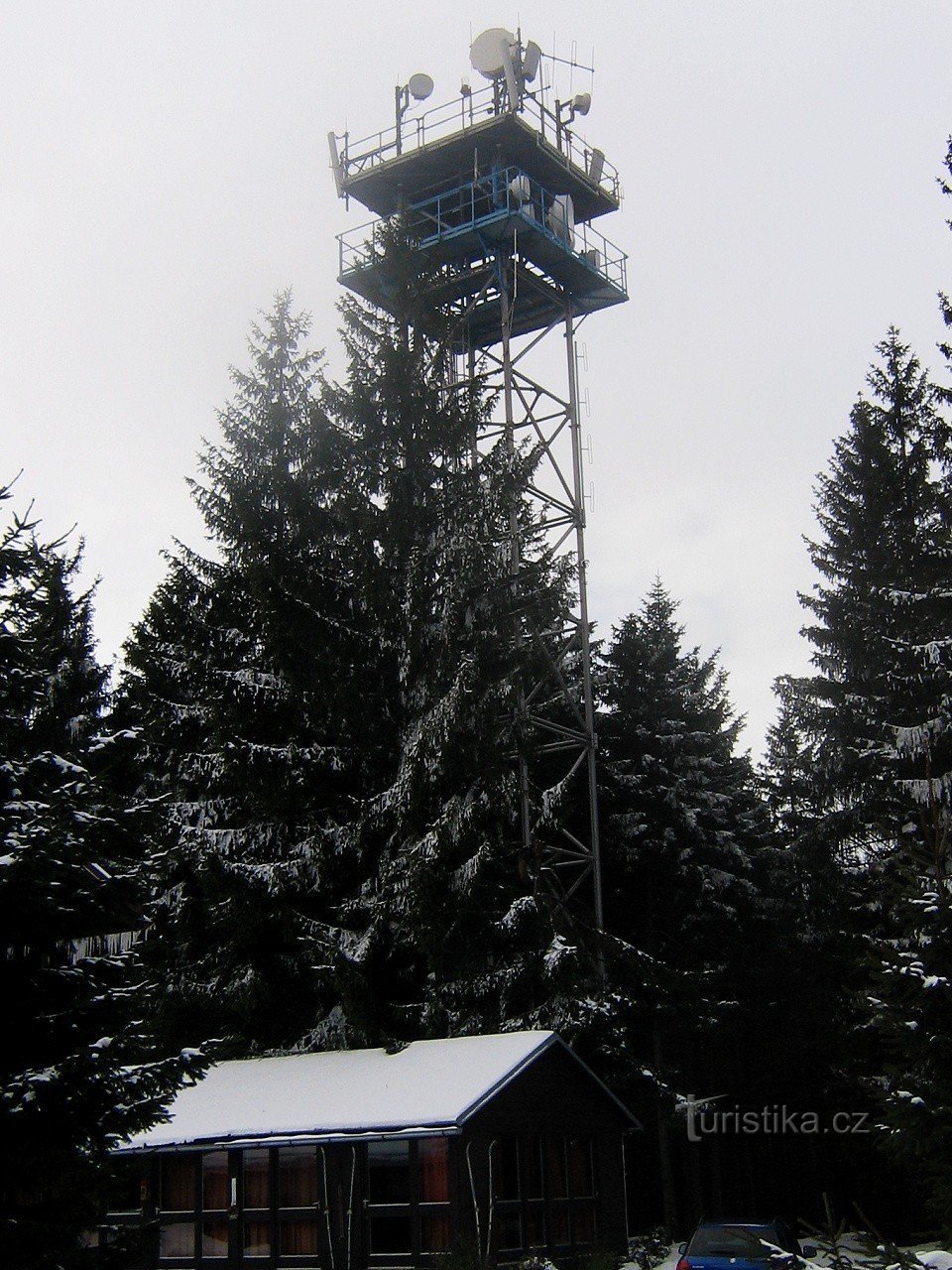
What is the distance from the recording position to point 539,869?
2719 cm

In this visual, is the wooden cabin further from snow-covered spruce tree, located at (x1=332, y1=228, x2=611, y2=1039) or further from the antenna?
the antenna

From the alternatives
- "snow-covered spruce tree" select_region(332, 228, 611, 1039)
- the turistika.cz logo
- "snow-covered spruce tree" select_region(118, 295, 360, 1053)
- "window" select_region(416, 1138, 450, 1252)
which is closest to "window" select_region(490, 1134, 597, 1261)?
"window" select_region(416, 1138, 450, 1252)

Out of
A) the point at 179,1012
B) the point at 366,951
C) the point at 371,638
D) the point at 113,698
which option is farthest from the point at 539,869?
the point at 113,698

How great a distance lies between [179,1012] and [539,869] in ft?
23.9

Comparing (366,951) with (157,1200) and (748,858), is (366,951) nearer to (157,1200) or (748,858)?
(157,1200)

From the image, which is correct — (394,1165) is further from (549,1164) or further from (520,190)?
(520,190)

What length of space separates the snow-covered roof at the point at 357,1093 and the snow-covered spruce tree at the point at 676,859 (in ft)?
41.9

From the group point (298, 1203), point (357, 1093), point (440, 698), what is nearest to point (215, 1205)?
point (298, 1203)

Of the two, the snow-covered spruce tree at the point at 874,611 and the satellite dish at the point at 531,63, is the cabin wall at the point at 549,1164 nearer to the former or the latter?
the snow-covered spruce tree at the point at 874,611

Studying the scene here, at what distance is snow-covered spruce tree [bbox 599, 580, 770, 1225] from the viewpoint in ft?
115

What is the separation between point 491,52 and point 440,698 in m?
14.9

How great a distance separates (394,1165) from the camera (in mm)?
19234

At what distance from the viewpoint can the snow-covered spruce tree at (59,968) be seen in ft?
34.7

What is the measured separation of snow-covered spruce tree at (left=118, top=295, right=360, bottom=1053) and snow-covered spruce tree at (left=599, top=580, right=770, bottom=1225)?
9.73 metres
